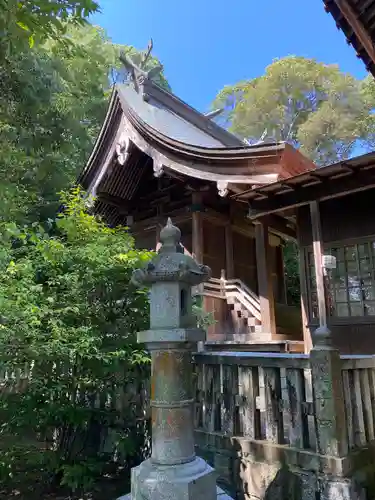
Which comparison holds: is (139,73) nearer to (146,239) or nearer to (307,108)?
(146,239)

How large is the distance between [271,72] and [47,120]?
83.2ft

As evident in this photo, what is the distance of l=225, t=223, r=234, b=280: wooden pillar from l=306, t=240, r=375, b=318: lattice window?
243 centimetres

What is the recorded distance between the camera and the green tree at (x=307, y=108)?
23.9 meters

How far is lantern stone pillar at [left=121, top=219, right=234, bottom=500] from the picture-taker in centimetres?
275

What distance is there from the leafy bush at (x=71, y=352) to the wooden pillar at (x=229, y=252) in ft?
16.8

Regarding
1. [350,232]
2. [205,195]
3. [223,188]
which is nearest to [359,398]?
[350,232]

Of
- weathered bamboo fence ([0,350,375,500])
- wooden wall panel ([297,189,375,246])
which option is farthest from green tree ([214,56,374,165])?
weathered bamboo fence ([0,350,375,500])

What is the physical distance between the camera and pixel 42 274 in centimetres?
507

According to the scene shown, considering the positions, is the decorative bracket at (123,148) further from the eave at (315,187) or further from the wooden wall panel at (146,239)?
the eave at (315,187)

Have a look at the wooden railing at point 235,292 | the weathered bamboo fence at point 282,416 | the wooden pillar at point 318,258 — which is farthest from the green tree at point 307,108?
the weathered bamboo fence at point 282,416

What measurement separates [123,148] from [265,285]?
211 inches

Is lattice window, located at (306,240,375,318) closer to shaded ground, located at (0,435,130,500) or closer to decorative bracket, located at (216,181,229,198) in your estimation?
decorative bracket, located at (216,181,229,198)

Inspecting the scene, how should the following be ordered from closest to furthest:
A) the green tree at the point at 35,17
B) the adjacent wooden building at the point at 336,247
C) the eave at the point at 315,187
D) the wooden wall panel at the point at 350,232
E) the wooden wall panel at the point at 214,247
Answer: the green tree at the point at 35,17 → the eave at the point at 315,187 → the adjacent wooden building at the point at 336,247 → the wooden wall panel at the point at 350,232 → the wooden wall panel at the point at 214,247

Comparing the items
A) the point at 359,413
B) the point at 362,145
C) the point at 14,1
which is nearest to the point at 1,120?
the point at 14,1
